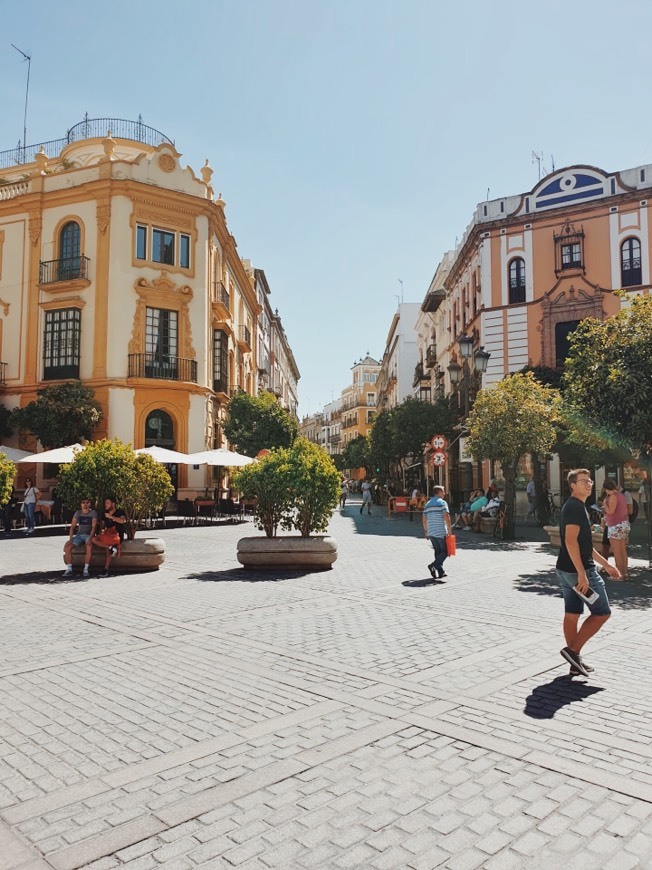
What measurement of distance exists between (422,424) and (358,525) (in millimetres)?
12265

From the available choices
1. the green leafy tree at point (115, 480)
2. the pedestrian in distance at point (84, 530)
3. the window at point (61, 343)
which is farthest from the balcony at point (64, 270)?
the pedestrian in distance at point (84, 530)

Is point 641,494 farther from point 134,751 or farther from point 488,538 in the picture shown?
point 134,751

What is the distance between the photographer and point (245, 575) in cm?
1170

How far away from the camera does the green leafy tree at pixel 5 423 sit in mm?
27725

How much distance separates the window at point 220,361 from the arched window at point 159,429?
3.67 metres

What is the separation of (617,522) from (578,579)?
6.39 m

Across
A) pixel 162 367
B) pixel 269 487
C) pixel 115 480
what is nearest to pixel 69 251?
pixel 162 367

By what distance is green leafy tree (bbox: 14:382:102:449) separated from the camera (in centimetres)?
2594

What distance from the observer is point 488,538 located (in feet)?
63.2

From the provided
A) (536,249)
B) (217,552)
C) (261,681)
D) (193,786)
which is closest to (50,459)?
(217,552)

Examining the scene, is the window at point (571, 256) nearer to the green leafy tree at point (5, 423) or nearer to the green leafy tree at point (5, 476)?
the green leafy tree at point (5, 476)

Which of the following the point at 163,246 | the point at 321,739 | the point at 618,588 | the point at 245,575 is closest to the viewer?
the point at 321,739

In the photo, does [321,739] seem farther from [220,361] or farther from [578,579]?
[220,361]

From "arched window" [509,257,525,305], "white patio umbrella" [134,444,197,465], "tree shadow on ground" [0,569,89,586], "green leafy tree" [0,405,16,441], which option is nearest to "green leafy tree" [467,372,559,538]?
"white patio umbrella" [134,444,197,465]
